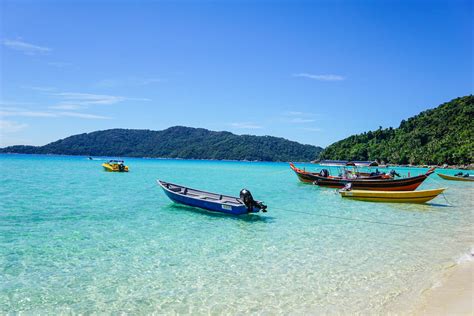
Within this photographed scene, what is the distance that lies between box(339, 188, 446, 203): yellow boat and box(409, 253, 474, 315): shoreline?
13649 millimetres

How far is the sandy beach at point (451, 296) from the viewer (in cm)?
612

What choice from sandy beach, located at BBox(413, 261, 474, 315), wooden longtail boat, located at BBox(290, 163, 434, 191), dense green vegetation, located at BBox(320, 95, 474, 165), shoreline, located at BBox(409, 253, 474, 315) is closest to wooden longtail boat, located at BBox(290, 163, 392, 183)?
wooden longtail boat, located at BBox(290, 163, 434, 191)

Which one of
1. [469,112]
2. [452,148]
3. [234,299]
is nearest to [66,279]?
[234,299]

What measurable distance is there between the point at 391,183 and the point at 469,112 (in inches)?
3949

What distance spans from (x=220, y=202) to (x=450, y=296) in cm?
1082

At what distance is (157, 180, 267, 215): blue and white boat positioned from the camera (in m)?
15.7

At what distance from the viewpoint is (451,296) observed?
6.89 m

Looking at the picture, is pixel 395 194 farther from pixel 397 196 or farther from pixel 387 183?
pixel 387 183

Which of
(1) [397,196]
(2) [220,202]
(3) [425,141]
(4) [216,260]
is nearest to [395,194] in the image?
(1) [397,196]

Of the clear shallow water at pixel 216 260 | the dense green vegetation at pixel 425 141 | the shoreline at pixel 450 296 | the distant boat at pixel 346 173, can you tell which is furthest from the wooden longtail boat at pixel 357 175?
the dense green vegetation at pixel 425 141

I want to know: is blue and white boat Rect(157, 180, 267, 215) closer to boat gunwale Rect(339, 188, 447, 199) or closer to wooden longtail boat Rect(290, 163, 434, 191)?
boat gunwale Rect(339, 188, 447, 199)

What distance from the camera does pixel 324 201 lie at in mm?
23344

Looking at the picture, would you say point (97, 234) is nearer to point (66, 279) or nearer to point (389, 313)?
point (66, 279)

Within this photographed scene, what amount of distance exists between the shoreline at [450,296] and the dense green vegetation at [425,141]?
321 feet
